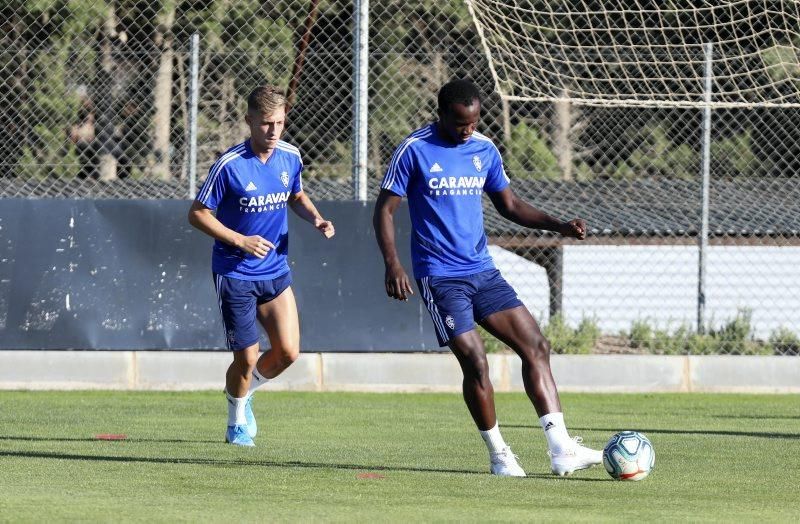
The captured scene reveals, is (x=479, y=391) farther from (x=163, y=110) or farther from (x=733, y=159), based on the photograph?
(x=163, y=110)

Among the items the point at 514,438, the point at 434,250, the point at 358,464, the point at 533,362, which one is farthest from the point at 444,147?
the point at 514,438

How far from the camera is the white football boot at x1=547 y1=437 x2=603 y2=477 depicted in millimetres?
6766

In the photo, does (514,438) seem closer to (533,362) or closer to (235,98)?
(533,362)

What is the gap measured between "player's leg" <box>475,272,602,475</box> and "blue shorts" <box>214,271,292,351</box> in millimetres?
1749

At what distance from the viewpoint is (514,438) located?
9055 mm

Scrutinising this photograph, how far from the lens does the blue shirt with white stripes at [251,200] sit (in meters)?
8.11

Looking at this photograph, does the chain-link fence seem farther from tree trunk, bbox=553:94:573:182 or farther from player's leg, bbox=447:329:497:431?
player's leg, bbox=447:329:497:431

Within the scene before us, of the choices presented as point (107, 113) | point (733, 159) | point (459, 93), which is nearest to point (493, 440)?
point (459, 93)

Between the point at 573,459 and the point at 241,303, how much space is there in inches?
96.4

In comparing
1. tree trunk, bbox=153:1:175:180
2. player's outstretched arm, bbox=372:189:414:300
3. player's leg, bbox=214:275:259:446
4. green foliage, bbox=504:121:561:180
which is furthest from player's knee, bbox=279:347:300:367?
green foliage, bbox=504:121:561:180

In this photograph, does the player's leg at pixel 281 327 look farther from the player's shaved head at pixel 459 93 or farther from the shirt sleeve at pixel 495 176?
the player's shaved head at pixel 459 93

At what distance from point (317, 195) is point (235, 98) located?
1286 millimetres

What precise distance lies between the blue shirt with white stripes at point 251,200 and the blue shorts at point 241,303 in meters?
0.04

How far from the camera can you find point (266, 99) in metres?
7.83
